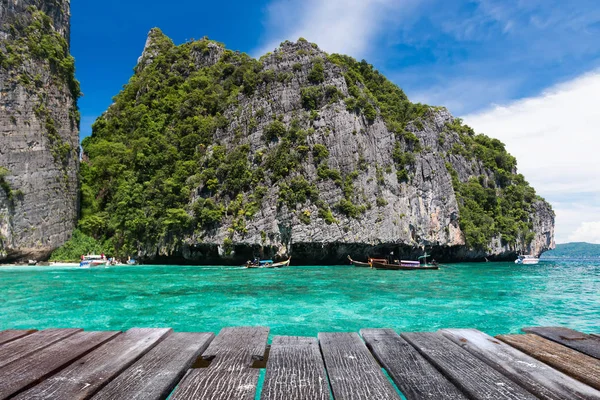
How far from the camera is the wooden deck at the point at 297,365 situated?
1638 millimetres

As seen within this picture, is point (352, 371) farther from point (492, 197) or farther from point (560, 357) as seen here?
point (492, 197)

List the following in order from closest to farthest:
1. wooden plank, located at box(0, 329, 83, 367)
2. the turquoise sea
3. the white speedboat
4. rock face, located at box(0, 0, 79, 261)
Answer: wooden plank, located at box(0, 329, 83, 367)
the turquoise sea
the white speedboat
rock face, located at box(0, 0, 79, 261)

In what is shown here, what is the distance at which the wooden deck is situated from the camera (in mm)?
1638

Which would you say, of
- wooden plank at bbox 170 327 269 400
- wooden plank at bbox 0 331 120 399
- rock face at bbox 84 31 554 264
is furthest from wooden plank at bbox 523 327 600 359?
rock face at bbox 84 31 554 264

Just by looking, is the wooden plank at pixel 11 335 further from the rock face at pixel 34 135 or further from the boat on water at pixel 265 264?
the rock face at pixel 34 135

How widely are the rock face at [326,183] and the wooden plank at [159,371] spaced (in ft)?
124

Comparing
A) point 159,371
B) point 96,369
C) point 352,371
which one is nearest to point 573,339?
point 352,371

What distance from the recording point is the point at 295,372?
1.84m

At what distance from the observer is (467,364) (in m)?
1.98

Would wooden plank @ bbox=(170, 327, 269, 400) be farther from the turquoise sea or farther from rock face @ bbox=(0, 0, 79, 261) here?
rock face @ bbox=(0, 0, 79, 261)

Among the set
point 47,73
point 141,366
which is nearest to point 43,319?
point 141,366

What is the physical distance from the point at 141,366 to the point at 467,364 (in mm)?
1741

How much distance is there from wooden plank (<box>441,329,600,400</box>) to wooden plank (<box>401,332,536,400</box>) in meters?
0.06

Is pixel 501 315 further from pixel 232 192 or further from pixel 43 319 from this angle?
pixel 232 192
